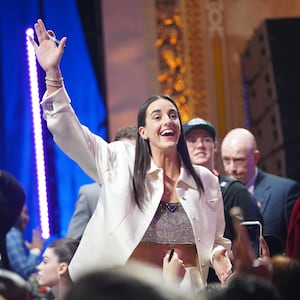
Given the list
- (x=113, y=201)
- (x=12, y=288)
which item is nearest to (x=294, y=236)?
(x=113, y=201)

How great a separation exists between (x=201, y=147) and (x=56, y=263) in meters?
1.02

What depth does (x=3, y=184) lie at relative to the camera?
3.97 meters

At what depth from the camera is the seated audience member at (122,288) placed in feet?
4.33

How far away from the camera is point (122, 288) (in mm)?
1327

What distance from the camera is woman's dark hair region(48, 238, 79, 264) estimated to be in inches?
156

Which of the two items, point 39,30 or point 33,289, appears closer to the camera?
point 39,30

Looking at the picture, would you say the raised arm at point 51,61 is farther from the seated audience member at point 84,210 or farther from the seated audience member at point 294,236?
the seated audience member at point 84,210

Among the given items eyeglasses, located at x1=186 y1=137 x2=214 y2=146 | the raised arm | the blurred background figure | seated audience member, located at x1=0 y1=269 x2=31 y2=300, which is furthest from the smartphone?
seated audience member, located at x1=0 y1=269 x2=31 y2=300

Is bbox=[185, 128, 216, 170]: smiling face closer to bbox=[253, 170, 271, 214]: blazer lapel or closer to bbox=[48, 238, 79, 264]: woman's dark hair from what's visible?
bbox=[253, 170, 271, 214]: blazer lapel

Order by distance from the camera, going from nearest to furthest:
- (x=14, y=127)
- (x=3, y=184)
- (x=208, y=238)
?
(x=208, y=238) < (x=3, y=184) < (x=14, y=127)

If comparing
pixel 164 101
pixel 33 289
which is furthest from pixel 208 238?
pixel 33 289

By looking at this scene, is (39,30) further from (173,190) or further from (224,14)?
(224,14)

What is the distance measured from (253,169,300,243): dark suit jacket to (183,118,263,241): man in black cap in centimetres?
39

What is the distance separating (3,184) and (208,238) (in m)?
1.11
